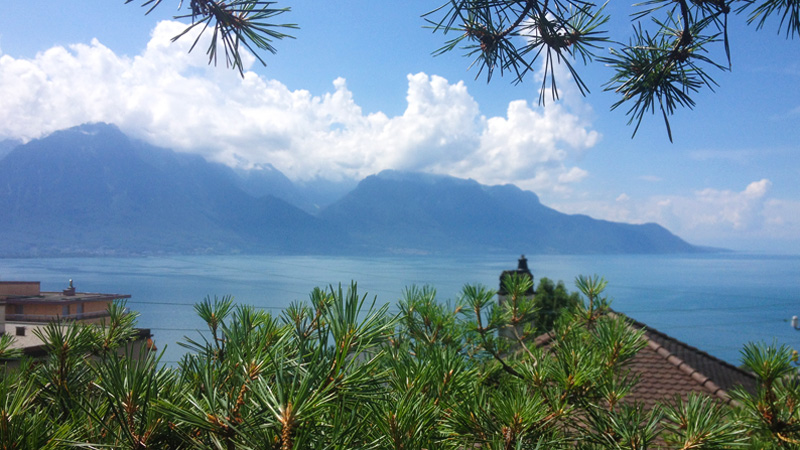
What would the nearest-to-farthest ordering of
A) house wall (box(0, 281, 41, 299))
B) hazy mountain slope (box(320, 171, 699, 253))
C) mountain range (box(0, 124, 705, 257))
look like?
house wall (box(0, 281, 41, 299)) → mountain range (box(0, 124, 705, 257)) → hazy mountain slope (box(320, 171, 699, 253))

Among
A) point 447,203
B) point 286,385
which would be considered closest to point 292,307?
point 286,385

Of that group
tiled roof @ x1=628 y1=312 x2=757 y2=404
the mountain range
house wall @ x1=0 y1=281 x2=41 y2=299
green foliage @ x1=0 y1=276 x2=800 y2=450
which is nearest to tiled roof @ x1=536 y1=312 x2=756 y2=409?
tiled roof @ x1=628 y1=312 x2=757 y2=404

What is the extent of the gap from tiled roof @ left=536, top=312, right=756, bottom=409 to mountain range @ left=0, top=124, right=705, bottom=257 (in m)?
102

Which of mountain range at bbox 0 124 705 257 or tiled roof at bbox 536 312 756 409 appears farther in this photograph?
mountain range at bbox 0 124 705 257

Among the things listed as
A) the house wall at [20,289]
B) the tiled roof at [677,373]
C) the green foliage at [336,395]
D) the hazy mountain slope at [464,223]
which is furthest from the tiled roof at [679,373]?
the hazy mountain slope at [464,223]

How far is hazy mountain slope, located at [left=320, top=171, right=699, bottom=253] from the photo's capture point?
149375 millimetres

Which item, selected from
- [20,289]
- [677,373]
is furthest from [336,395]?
[20,289]

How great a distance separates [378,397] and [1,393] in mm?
426

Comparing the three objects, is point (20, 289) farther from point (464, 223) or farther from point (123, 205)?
point (464, 223)

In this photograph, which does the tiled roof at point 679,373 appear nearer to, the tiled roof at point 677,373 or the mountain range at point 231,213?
the tiled roof at point 677,373

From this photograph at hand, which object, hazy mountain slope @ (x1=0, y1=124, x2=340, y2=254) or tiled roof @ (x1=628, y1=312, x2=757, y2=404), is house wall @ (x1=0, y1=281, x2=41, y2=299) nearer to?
tiled roof @ (x1=628, y1=312, x2=757, y2=404)

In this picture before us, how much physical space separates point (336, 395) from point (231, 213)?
14298cm

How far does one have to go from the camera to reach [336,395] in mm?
486

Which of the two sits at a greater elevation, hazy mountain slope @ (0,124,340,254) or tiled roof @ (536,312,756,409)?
hazy mountain slope @ (0,124,340,254)
